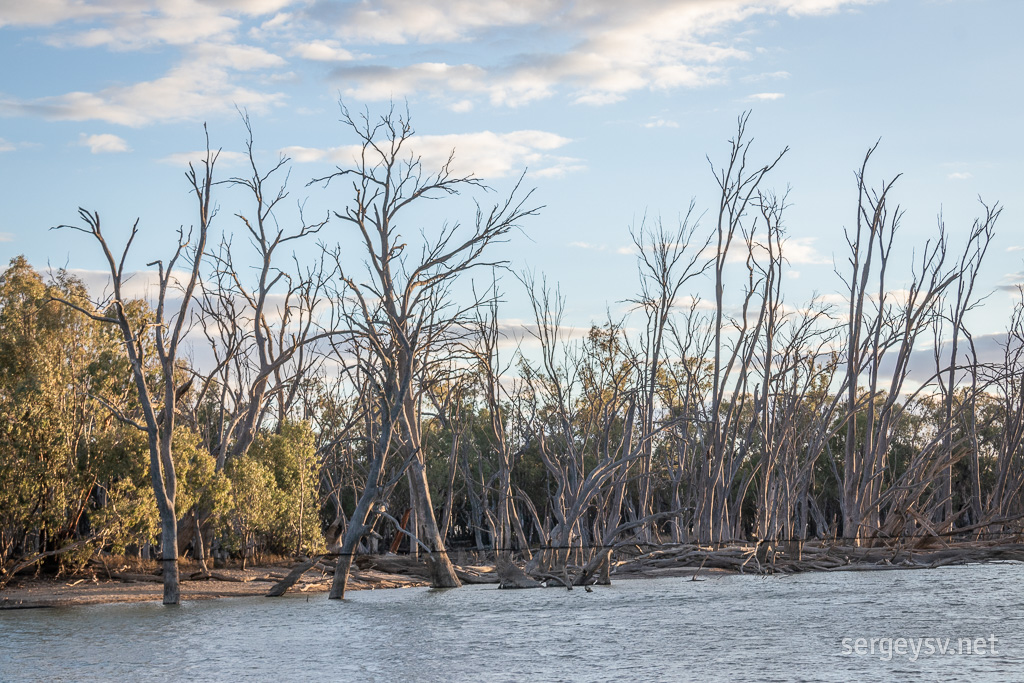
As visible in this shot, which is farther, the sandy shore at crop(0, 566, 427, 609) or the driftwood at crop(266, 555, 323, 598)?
the driftwood at crop(266, 555, 323, 598)

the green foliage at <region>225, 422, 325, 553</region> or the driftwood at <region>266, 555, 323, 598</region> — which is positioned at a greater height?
the green foliage at <region>225, 422, 325, 553</region>

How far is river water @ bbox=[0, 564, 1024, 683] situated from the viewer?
13.9m

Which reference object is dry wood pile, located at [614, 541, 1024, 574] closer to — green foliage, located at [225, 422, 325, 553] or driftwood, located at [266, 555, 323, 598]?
green foliage, located at [225, 422, 325, 553]

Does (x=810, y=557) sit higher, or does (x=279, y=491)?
(x=279, y=491)

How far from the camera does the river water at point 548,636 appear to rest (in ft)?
45.6

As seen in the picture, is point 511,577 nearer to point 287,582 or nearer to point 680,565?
point 287,582

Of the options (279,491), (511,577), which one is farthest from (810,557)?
(279,491)

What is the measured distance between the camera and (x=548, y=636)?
18594 mm

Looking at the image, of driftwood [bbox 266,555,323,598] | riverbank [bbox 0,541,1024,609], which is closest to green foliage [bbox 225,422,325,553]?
riverbank [bbox 0,541,1024,609]

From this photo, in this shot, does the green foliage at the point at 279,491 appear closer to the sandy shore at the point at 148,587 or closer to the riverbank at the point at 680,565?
the sandy shore at the point at 148,587

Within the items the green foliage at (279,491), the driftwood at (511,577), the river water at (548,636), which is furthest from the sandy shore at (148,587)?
the driftwood at (511,577)

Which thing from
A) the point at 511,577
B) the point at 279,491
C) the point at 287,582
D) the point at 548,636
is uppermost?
the point at 279,491

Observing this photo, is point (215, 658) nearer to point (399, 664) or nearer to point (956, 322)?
point (399, 664)

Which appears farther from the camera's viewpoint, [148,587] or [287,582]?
[148,587]
